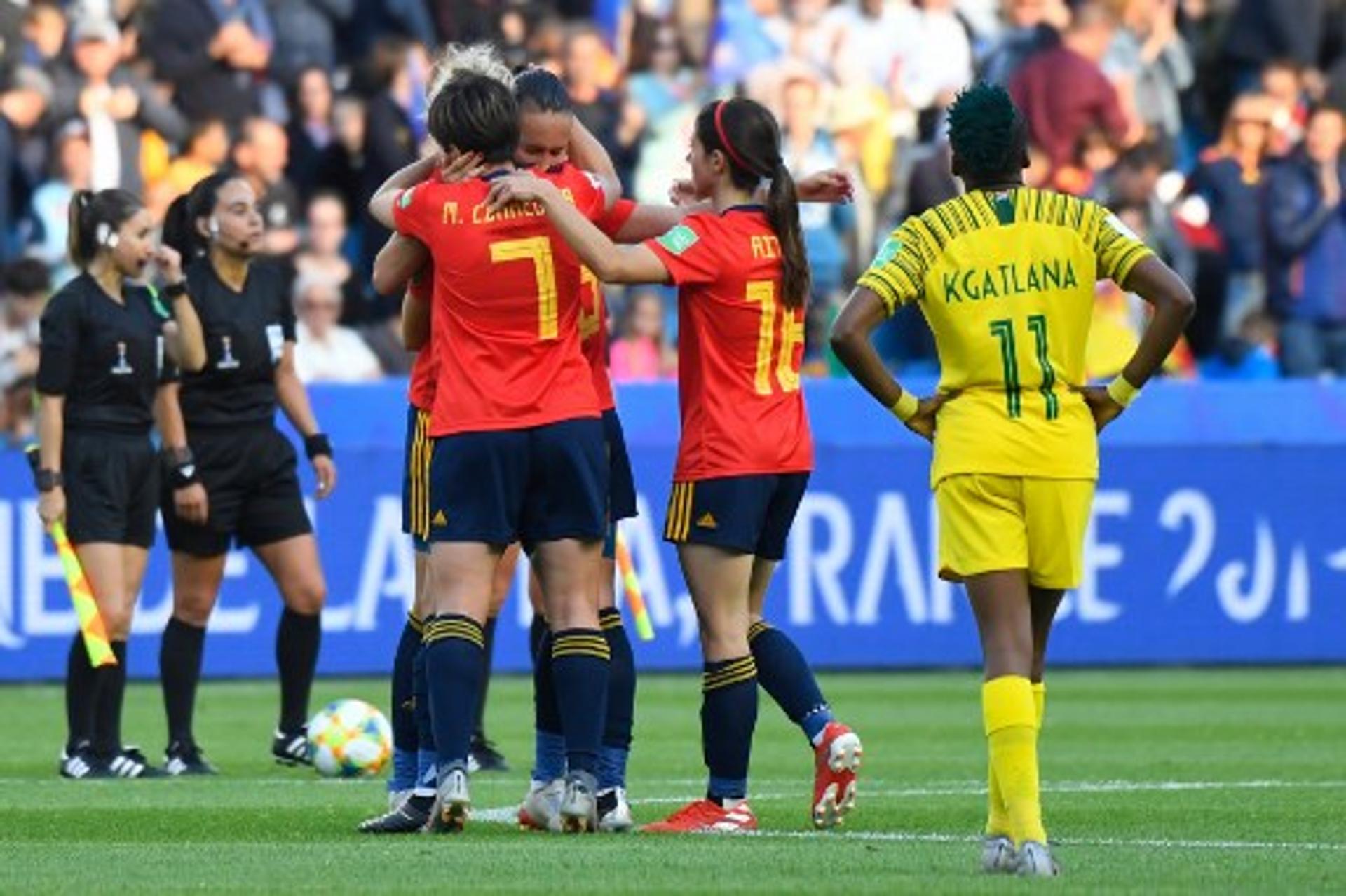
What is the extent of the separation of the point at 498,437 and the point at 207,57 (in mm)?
13818

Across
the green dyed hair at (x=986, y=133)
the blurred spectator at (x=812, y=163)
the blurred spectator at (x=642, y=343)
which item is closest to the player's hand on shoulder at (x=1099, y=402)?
the green dyed hair at (x=986, y=133)

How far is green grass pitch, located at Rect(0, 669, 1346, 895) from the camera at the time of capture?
373 inches

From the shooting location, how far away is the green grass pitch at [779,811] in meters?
9.48

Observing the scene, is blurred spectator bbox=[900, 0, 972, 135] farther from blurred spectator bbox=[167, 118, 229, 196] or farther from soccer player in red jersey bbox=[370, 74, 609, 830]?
soccer player in red jersey bbox=[370, 74, 609, 830]

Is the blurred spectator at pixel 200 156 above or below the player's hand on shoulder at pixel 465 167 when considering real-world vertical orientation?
above

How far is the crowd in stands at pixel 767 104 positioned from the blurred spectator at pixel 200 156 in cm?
2

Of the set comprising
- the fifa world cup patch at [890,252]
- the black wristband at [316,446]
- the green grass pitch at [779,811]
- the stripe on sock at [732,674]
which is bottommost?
the green grass pitch at [779,811]

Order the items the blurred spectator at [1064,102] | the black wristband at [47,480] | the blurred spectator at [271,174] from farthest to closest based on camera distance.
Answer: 1. the blurred spectator at [1064,102]
2. the blurred spectator at [271,174]
3. the black wristband at [47,480]

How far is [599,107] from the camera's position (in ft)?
79.5

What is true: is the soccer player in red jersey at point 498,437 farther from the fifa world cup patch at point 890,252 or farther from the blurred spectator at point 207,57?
the blurred spectator at point 207,57

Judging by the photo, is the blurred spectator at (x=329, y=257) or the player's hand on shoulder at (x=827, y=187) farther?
the blurred spectator at (x=329, y=257)

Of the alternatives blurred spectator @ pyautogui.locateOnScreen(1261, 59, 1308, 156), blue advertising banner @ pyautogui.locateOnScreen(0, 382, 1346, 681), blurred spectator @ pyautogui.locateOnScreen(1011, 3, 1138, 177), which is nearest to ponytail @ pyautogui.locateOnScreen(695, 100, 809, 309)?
blue advertising banner @ pyautogui.locateOnScreen(0, 382, 1346, 681)

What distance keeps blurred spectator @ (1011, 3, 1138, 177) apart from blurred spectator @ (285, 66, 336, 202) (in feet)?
16.0

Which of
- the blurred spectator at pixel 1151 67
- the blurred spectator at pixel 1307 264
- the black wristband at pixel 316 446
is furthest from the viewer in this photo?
the blurred spectator at pixel 1151 67
